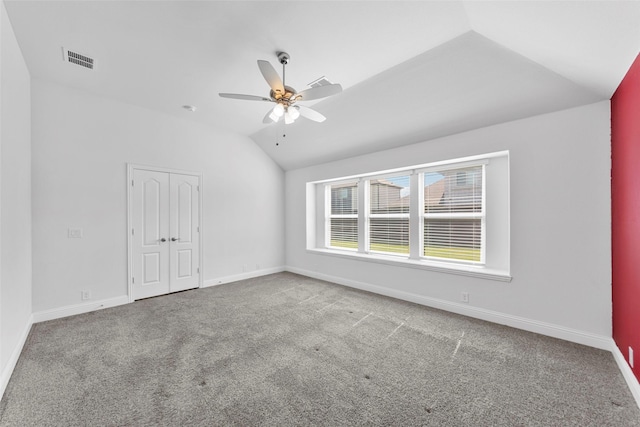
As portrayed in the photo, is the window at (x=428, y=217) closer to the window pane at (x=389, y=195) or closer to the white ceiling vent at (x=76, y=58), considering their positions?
the window pane at (x=389, y=195)

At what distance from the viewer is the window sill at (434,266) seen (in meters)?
3.09

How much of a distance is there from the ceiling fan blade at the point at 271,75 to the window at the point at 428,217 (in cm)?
259

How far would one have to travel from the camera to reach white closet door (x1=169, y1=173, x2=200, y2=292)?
14.5 ft

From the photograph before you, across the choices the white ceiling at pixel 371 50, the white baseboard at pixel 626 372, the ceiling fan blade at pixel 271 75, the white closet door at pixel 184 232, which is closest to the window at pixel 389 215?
the white ceiling at pixel 371 50

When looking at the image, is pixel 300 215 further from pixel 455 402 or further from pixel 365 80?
pixel 455 402

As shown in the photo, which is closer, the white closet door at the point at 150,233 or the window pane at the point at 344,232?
the white closet door at the point at 150,233

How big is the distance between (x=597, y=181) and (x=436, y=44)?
213cm

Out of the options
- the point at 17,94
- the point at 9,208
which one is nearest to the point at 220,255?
the point at 9,208

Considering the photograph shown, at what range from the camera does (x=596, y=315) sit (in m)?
2.47

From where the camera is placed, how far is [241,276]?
5281 mm

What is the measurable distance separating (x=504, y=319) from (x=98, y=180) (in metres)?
5.89

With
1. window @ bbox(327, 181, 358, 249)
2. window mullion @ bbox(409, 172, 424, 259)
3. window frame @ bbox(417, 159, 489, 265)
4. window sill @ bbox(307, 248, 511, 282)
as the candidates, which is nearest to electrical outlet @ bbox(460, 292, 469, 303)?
window sill @ bbox(307, 248, 511, 282)

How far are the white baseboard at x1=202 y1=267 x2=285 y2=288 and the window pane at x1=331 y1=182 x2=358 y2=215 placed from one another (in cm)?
199

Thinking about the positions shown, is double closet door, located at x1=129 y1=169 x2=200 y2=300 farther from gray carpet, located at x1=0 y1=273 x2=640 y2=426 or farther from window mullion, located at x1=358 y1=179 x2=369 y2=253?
window mullion, located at x1=358 y1=179 x2=369 y2=253
